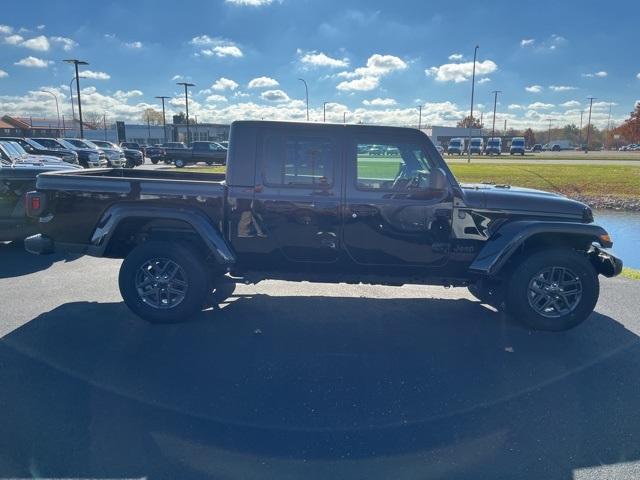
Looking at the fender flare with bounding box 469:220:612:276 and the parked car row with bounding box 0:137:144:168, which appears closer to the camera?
the fender flare with bounding box 469:220:612:276

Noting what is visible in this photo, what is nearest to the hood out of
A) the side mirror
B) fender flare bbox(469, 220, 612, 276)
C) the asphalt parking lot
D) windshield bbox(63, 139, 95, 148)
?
fender flare bbox(469, 220, 612, 276)

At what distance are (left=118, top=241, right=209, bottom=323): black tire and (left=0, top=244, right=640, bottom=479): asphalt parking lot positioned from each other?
152 mm

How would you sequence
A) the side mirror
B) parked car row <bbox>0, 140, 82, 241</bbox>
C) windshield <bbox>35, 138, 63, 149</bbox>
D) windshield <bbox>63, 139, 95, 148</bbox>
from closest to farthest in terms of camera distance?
the side mirror, parked car row <bbox>0, 140, 82, 241</bbox>, windshield <bbox>35, 138, 63, 149</bbox>, windshield <bbox>63, 139, 95, 148</bbox>

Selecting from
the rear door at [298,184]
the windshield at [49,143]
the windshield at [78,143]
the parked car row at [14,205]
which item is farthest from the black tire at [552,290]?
the windshield at [78,143]

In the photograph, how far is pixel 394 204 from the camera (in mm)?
4574

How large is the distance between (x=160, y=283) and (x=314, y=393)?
2175 millimetres

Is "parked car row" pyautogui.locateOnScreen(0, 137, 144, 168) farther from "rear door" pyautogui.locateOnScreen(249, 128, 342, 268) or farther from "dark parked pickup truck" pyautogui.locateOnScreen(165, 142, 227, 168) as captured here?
"rear door" pyautogui.locateOnScreen(249, 128, 342, 268)

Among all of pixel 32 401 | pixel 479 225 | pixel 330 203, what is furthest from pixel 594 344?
pixel 32 401

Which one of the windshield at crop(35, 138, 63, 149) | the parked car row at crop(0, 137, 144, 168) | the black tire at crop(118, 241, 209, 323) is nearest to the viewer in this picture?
the black tire at crop(118, 241, 209, 323)

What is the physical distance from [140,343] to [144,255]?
0.90 meters

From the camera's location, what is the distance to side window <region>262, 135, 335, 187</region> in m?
4.60

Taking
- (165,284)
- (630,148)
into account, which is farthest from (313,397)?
(630,148)

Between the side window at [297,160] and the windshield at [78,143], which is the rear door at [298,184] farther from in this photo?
the windshield at [78,143]

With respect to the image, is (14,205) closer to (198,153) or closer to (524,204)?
(524,204)
